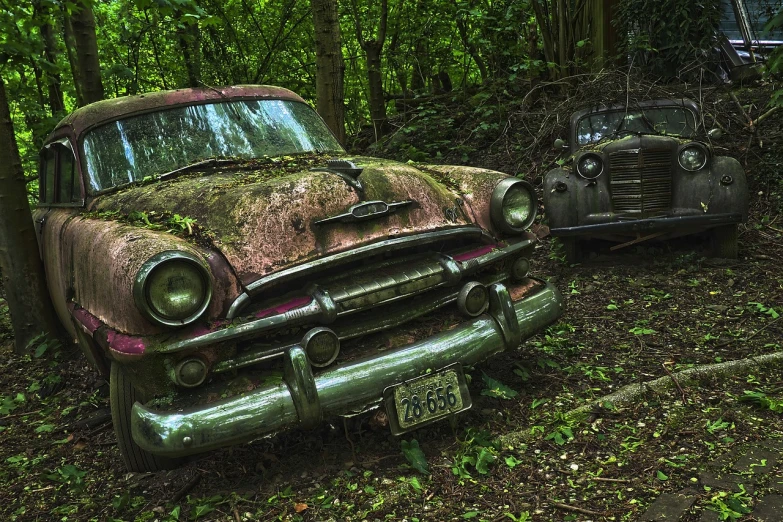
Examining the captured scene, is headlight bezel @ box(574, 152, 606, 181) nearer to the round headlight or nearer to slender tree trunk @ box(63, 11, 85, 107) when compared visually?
the round headlight

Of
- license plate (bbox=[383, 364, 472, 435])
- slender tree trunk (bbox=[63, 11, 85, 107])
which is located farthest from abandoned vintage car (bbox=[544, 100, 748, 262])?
slender tree trunk (bbox=[63, 11, 85, 107])

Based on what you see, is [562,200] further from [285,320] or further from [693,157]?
[285,320]

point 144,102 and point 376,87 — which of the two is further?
point 376,87

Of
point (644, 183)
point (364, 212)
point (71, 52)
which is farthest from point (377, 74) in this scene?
point (364, 212)

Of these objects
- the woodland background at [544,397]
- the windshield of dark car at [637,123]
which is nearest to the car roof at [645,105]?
the windshield of dark car at [637,123]

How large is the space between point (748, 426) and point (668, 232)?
2994 millimetres

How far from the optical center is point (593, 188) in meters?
5.93

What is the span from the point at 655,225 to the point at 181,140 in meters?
3.86

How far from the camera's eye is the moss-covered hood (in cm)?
308

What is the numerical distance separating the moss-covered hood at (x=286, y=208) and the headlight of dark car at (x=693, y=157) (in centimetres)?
301

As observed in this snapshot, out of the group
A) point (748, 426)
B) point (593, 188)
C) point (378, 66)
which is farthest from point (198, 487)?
point (378, 66)

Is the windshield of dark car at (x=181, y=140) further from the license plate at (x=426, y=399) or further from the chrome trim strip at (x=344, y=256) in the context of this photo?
the license plate at (x=426, y=399)

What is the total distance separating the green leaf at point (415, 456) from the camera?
9.87ft

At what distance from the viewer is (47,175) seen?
517cm
